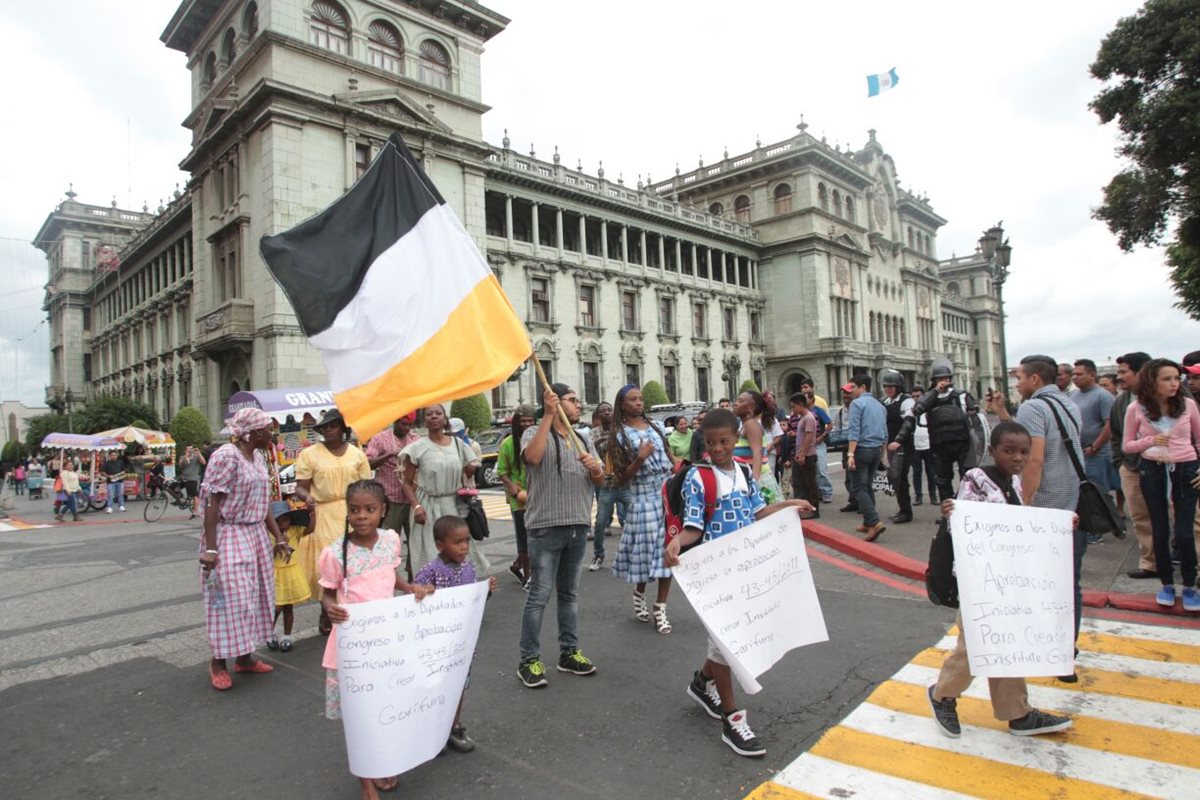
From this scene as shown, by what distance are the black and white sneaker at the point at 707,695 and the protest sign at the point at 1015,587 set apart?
1333 millimetres

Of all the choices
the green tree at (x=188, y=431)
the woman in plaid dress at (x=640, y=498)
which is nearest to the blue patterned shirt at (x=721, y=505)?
the woman in plaid dress at (x=640, y=498)

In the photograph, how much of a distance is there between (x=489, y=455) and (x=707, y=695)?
16.6m

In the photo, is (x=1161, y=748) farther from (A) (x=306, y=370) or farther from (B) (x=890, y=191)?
(B) (x=890, y=191)

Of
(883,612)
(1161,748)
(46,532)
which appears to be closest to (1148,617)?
(883,612)

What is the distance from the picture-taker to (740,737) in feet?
11.4

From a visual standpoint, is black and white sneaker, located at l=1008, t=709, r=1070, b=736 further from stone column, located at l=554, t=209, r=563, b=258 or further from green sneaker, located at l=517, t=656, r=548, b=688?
stone column, located at l=554, t=209, r=563, b=258

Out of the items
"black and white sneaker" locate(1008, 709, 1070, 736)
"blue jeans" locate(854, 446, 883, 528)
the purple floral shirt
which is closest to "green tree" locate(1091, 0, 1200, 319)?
"blue jeans" locate(854, 446, 883, 528)

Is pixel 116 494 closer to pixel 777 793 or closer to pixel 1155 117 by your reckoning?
pixel 777 793

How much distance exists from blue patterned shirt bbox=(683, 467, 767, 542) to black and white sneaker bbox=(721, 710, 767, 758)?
0.91m

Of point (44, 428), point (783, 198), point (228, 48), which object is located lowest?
point (44, 428)

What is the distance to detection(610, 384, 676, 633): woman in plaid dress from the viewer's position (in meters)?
5.62

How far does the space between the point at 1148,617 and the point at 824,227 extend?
1997 inches

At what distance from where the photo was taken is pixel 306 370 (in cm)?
2705

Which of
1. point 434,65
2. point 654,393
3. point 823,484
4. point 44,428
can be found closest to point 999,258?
point 823,484
